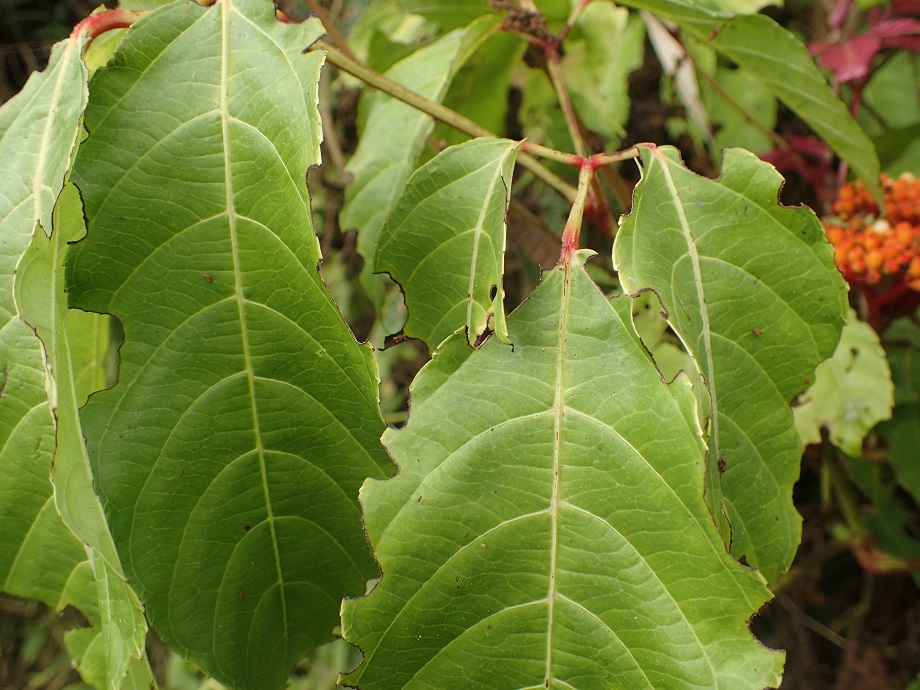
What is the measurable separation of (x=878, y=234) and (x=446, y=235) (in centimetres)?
59

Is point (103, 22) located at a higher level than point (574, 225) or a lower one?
higher

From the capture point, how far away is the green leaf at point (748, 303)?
646mm

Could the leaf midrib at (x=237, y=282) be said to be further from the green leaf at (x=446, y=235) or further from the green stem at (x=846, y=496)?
the green stem at (x=846, y=496)

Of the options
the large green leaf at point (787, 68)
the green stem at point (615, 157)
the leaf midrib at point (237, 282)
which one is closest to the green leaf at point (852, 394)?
the large green leaf at point (787, 68)

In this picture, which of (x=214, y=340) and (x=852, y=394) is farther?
(x=852, y=394)

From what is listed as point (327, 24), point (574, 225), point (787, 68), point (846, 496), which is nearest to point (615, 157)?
point (574, 225)

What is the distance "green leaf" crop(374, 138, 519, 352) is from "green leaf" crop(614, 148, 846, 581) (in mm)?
131

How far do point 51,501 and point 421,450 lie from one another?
342 millimetres

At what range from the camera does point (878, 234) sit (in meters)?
0.98

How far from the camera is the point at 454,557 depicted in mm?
570

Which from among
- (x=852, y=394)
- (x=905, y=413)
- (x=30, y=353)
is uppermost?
(x=30, y=353)

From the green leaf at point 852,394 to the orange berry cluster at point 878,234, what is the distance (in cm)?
9

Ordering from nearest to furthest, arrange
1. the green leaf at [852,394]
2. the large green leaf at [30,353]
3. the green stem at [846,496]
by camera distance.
→ the large green leaf at [30,353]
the green leaf at [852,394]
the green stem at [846,496]

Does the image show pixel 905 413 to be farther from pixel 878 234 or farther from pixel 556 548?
pixel 556 548
